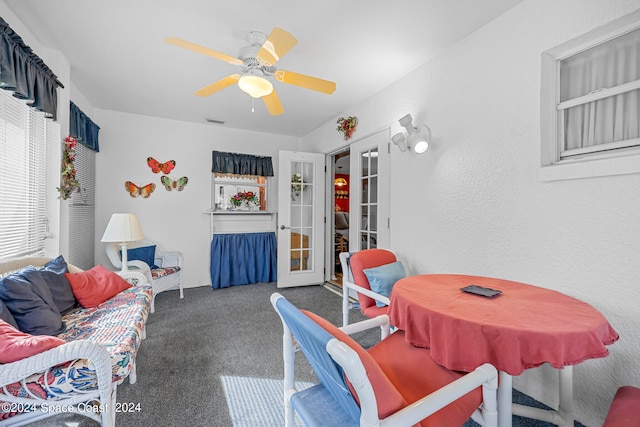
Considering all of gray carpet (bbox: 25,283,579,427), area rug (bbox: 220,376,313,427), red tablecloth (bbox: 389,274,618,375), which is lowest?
area rug (bbox: 220,376,313,427)

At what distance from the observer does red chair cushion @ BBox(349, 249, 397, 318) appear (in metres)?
2.11

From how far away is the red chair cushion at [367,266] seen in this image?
211 centimetres

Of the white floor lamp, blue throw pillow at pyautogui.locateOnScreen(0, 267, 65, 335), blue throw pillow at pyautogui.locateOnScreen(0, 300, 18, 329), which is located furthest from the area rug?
the white floor lamp

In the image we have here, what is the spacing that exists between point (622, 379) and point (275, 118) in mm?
4168

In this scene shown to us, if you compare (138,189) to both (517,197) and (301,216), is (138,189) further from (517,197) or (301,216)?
(517,197)

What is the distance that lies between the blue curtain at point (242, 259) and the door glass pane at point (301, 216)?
0.55 meters


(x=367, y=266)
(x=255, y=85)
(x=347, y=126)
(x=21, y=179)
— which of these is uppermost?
(x=347, y=126)

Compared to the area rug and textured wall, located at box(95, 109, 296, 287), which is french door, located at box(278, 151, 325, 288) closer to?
textured wall, located at box(95, 109, 296, 287)

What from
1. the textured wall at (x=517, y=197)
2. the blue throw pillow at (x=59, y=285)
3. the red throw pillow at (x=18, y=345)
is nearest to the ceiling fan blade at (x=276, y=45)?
the textured wall at (x=517, y=197)

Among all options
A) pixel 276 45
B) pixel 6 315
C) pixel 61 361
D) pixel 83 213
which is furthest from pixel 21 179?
pixel 276 45

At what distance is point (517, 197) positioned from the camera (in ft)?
6.08

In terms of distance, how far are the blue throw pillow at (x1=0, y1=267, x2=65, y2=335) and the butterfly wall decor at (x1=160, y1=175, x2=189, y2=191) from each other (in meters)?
2.50

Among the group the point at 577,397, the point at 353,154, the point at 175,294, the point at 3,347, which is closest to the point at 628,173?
the point at 577,397

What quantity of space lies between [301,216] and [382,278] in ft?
7.80
